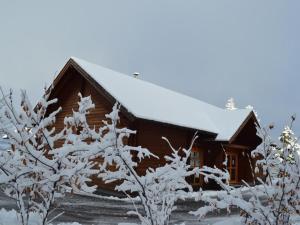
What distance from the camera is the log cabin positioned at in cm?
1542

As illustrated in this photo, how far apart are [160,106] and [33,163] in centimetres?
1456

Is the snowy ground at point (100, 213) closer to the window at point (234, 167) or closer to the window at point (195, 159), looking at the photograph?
the window at point (195, 159)

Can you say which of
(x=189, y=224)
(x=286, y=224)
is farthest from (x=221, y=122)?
(x=286, y=224)

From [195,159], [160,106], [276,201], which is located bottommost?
[276,201]

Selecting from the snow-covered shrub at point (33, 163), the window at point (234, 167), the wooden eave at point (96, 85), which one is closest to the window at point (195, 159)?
the wooden eave at point (96, 85)

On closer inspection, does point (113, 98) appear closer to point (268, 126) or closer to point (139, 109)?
point (139, 109)

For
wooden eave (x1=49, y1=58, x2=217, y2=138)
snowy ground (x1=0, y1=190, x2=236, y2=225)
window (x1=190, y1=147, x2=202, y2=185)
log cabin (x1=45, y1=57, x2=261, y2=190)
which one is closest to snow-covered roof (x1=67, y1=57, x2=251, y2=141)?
log cabin (x1=45, y1=57, x2=261, y2=190)

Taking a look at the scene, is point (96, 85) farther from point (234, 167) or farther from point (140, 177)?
point (140, 177)

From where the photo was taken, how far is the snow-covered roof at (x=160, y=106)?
1551 centimetres

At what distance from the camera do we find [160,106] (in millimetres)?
17781

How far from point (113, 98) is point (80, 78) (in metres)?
Answer: 3.71

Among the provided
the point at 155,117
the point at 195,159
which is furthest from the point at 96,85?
the point at 195,159

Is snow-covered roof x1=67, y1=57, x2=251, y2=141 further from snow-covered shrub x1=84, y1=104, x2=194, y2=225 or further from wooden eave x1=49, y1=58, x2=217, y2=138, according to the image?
snow-covered shrub x1=84, y1=104, x2=194, y2=225

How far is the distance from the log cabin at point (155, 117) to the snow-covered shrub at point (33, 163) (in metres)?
10.0
